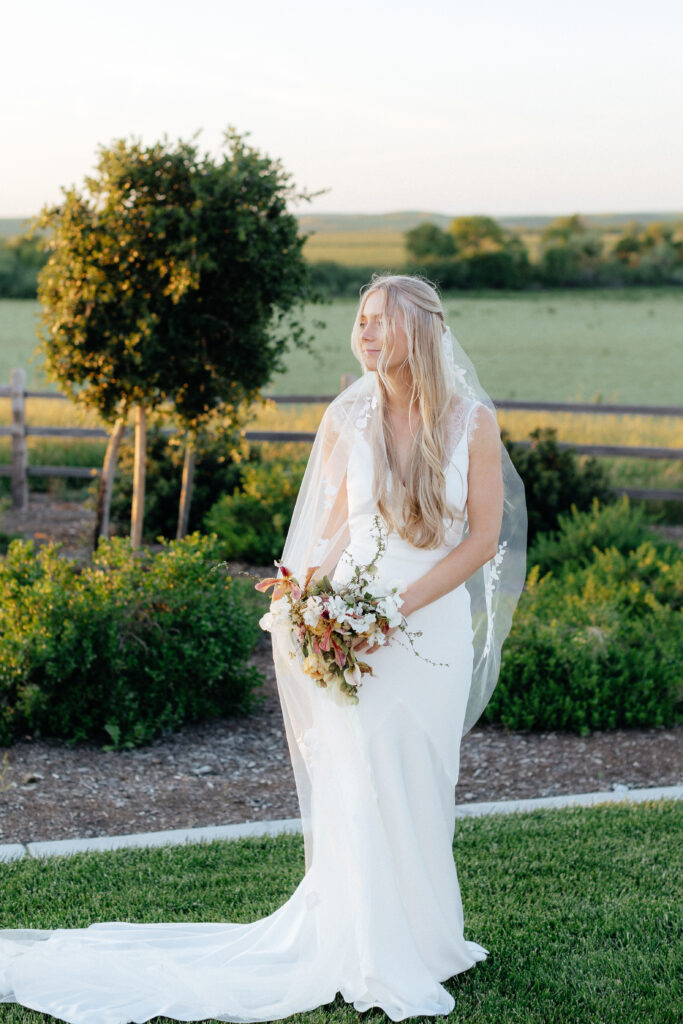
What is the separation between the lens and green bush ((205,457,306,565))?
983 cm

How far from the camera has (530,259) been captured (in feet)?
111

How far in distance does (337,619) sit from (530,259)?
32493 mm

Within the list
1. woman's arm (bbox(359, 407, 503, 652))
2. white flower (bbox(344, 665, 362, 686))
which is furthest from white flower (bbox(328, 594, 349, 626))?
woman's arm (bbox(359, 407, 503, 652))

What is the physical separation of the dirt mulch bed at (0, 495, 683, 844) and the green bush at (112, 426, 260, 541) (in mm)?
4698

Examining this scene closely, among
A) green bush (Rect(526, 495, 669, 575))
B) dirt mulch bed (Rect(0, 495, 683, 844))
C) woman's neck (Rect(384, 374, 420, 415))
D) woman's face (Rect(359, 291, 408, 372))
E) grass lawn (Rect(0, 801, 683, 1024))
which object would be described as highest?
woman's face (Rect(359, 291, 408, 372))

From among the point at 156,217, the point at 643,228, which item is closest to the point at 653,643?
the point at 156,217

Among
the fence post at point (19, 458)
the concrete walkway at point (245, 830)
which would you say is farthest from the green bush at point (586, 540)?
the fence post at point (19, 458)

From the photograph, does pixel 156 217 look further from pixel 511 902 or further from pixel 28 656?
pixel 511 902

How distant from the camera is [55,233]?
8625 millimetres

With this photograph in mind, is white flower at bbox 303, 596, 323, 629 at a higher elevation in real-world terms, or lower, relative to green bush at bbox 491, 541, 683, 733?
higher

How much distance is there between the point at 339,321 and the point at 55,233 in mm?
27433

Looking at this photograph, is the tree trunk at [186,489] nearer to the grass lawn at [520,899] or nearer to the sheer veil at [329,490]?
the grass lawn at [520,899]

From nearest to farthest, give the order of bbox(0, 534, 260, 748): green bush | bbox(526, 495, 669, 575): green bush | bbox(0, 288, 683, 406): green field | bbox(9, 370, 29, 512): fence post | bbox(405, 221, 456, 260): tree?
bbox(0, 534, 260, 748): green bush, bbox(526, 495, 669, 575): green bush, bbox(9, 370, 29, 512): fence post, bbox(0, 288, 683, 406): green field, bbox(405, 221, 456, 260): tree

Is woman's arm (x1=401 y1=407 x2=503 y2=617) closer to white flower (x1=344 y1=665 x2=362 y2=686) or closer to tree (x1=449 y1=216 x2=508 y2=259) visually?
white flower (x1=344 y1=665 x2=362 y2=686)
